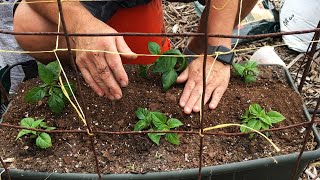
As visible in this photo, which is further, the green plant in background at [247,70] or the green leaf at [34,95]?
the green plant in background at [247,70]

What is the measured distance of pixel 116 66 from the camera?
984mm

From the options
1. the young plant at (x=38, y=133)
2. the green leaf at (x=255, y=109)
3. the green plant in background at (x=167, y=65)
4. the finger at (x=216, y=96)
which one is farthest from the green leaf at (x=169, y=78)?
the young plant at (x=38, y=133)

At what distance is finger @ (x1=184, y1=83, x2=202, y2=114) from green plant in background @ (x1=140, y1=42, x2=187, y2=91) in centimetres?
6

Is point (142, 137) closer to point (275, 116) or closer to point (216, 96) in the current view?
point (216, 96)

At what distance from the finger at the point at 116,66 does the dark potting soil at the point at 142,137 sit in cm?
15

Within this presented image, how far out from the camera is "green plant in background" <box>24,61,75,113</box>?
1.11 m

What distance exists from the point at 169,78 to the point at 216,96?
0.44ft

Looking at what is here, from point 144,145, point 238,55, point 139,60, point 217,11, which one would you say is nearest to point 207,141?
point 144,145

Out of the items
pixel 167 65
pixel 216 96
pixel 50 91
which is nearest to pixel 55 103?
pixel 50 91

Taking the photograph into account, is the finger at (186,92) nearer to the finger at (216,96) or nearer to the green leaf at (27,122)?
the finger at (216,96)

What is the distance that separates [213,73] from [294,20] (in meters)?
0.77

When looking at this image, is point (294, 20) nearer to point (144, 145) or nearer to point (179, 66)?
point (179, 66)

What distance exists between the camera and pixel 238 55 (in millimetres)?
1812

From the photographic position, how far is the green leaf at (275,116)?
1069 mm
